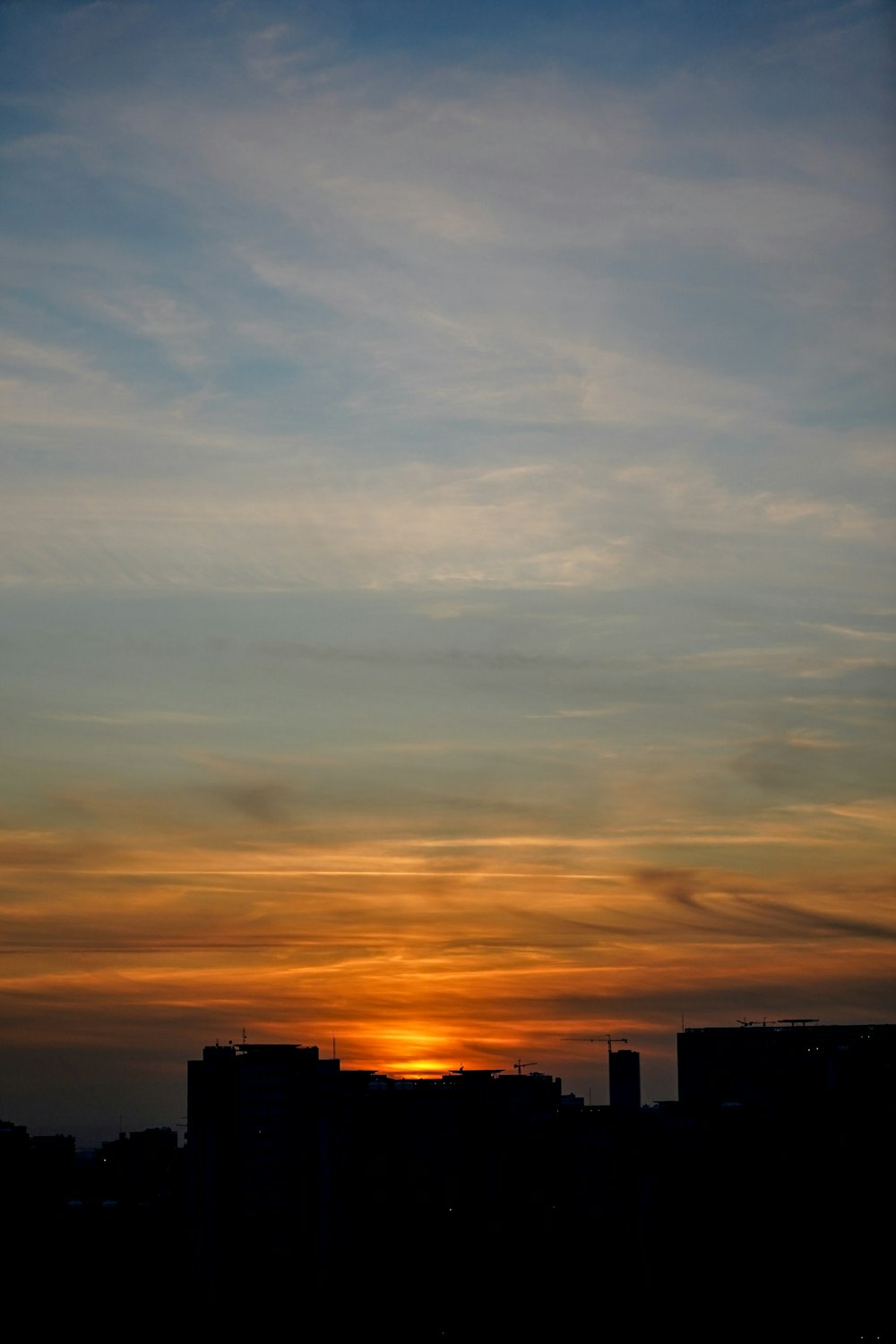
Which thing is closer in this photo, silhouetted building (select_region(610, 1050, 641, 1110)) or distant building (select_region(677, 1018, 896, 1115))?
distant building (select_region(677, 1018, 896, 1115))

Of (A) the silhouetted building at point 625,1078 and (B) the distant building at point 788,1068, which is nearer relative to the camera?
(B) the distant building at point 788,1068

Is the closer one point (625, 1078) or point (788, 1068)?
point (788, 1068)

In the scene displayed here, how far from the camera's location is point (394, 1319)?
47750mm

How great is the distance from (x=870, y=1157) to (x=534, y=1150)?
11496 millimetres

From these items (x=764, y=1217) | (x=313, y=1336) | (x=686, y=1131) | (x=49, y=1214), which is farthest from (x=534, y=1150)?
(x=49, y=1214)

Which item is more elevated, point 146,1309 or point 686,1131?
point 686,1131

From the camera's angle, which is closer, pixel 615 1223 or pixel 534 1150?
pixel 615 1223

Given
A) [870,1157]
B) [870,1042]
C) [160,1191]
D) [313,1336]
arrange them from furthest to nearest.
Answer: [870,1042]
[160,1191]
[870,1157]
[313,1336]

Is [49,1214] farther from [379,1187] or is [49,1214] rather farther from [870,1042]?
[870,1042]

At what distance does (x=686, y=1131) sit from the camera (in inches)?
2237

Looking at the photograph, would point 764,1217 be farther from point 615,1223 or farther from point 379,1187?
point 379,1187

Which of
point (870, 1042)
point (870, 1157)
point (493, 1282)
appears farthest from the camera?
point (870, 1042)

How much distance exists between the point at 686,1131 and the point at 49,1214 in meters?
21.8

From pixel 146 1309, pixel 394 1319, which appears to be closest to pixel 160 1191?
pixel 146 1309
